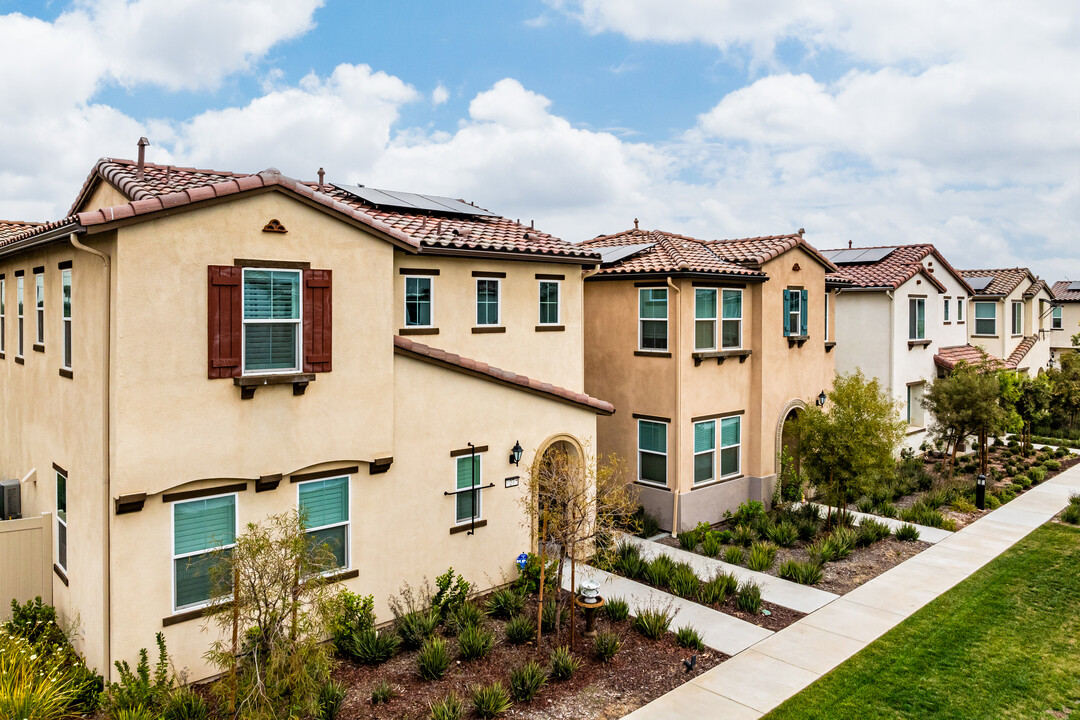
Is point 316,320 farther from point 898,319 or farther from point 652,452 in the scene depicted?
point 898,319

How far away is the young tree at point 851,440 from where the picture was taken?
17.2 metres

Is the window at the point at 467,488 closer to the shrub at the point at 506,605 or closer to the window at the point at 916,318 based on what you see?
the shrub at the point at 506,605

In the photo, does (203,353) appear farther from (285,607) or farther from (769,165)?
(769,165)

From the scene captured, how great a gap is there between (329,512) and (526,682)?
4055 millimetres

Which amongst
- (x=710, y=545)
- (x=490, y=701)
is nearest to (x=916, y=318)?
(x=710, y=545)

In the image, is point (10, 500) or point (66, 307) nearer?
point (66, 307)

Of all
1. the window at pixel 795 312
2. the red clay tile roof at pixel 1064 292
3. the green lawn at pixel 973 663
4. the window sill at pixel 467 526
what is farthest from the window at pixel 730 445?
the red clay tile roof at pixel 1064 292

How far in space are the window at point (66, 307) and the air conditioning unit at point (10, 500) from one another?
3375mm

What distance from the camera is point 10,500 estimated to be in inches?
492

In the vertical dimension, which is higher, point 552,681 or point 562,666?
point 562,666

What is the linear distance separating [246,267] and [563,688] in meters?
7.55

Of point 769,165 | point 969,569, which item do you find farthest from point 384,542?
point 769,165

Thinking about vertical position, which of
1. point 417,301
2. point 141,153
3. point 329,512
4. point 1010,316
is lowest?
point 329,512

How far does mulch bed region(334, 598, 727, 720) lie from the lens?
9.66 m
